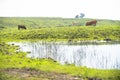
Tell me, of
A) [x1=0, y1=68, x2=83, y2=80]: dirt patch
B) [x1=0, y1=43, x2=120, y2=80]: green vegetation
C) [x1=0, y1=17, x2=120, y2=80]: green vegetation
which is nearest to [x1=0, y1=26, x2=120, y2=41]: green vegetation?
[x1=0, y1=17, x2=120, y2=80]: green vegetation

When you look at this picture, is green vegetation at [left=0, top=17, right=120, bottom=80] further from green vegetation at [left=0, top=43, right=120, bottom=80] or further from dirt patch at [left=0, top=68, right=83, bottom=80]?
dirt patch at [left=0, top=68, right=83, bottom=80]

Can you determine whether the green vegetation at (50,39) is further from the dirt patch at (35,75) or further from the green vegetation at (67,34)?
the dirt patch at (35,75)

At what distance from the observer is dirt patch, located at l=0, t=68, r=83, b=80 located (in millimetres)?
13297

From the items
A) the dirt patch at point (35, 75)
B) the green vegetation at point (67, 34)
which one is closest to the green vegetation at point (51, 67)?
A: the dirt patch at point (35, 75)

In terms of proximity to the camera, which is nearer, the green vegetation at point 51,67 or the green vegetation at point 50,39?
the green vegetation at point 51,67

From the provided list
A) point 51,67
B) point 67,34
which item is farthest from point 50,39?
point 51,67

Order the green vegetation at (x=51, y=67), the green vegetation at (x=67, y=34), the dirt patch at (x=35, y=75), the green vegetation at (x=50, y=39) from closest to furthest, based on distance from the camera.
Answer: the dirt patch at (x=35, y=75) → the green vegetation at (x=51, y=67) → the green vegetation at (x=50, y=39) → the green vegetation at (x=67, y=34)

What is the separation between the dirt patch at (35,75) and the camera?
43.6ft

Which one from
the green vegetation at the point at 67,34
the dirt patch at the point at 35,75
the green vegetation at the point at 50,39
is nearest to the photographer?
the dirt patch at the point at 35,75

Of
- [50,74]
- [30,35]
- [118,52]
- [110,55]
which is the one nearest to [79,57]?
[110,55]

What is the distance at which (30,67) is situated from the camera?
49.3ft

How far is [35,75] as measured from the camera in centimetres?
1367

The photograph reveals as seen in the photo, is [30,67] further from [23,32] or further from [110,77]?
[23,32]

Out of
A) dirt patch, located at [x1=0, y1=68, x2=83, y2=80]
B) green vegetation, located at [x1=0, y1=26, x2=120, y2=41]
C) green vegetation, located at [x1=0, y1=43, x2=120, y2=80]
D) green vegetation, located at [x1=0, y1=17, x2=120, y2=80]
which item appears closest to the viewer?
dirt patch, located at [x1=0, y1=68, x2=83, y2=80]
